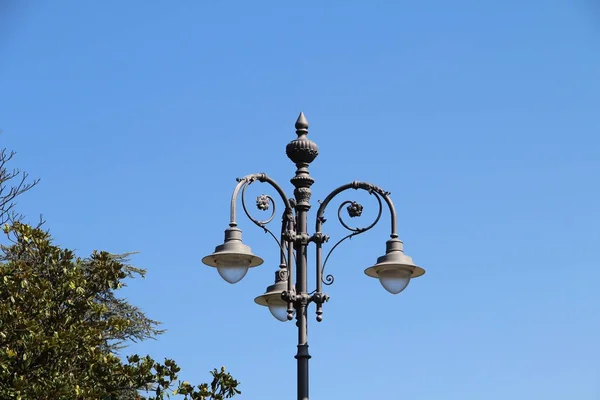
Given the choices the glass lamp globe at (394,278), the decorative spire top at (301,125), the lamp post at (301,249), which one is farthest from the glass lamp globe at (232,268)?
the decorative spire top at (301,125)

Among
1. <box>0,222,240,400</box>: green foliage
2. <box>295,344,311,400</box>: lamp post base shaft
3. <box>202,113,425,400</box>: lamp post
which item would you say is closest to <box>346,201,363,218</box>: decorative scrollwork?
<box>202,113,425,400</box>: lamp post

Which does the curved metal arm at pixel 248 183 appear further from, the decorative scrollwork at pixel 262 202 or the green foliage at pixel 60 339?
the green foliage at pixel 60 339

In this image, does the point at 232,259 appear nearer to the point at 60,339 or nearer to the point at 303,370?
the point at 303,370

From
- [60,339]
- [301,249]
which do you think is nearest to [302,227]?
[301,249]

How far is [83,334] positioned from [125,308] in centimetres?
1326

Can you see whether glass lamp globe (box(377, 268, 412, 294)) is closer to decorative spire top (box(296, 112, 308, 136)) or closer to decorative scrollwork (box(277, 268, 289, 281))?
decorative scrollwork (box(277, 268, 289, 281))

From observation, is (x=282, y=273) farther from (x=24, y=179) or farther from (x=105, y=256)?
(x=24, y=179)

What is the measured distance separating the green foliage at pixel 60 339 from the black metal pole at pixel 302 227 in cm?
426

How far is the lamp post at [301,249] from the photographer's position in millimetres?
10953

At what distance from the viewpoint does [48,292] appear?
14.5m

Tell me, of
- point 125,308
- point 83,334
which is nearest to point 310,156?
point 83,334

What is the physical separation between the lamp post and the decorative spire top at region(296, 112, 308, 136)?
188mm

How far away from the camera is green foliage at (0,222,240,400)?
1395 centimetres

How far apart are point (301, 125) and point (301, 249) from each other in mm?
1506
